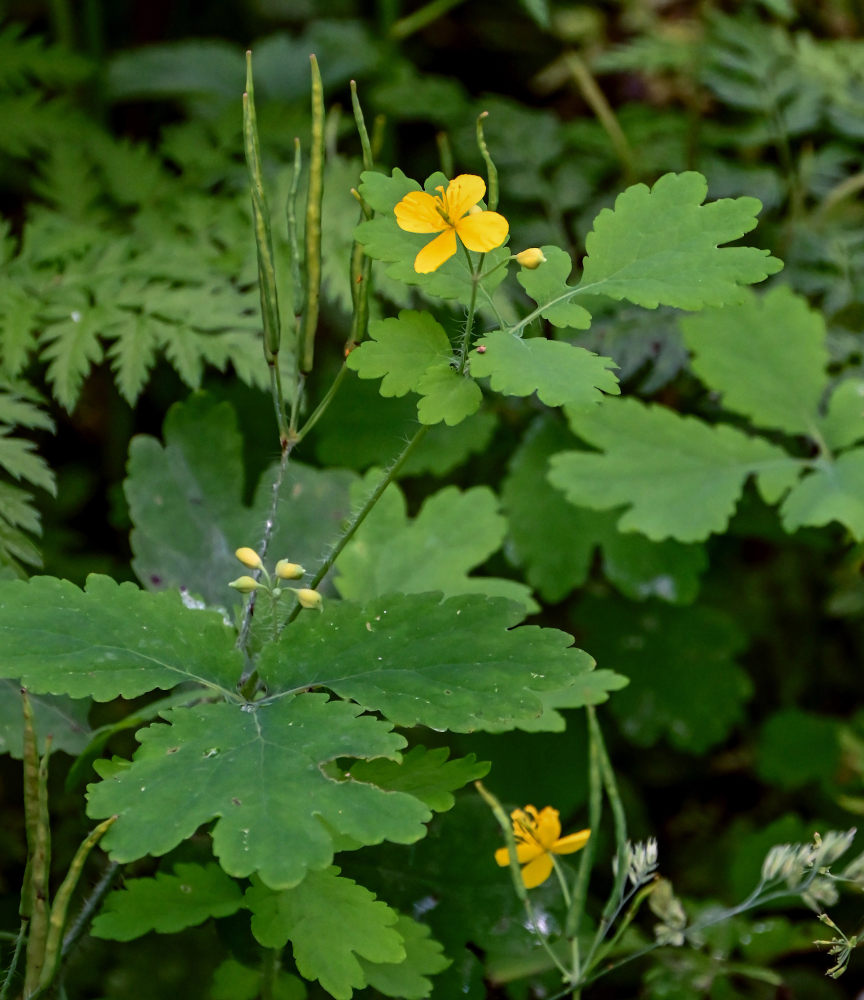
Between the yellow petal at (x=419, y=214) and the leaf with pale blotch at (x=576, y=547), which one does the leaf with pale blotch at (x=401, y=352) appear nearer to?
the yellow petal at (x=419, y=214)

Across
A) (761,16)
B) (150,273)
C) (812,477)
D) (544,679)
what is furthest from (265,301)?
(761,16)

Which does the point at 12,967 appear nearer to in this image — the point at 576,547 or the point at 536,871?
the point at 536,871

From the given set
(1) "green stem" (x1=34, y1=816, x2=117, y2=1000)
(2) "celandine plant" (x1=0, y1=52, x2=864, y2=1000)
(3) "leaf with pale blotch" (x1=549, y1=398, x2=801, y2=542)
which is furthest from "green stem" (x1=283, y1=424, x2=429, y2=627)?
(3) "leaf with pale blotch" (x1=549, y1=398, x2=801, y2=542)

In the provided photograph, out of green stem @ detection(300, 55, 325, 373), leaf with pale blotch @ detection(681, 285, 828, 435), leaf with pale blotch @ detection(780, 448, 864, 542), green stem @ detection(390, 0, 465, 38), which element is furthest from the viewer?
green stem @ detection(390, 0, 465, 38)

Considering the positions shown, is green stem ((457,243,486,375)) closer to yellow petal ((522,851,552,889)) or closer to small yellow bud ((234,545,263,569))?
small yellow bud ((234,545,263,569))

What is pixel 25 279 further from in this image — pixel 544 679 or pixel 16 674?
pixel 544 679

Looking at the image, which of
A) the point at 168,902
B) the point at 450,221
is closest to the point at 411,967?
the point at 168,902
